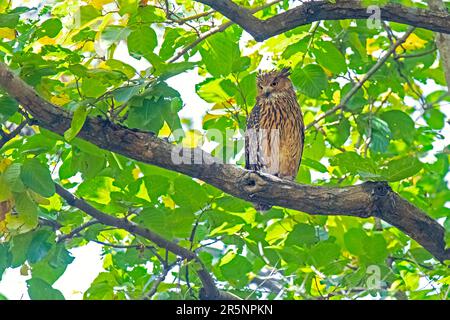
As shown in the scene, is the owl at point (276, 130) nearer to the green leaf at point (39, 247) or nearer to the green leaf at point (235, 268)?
the green leaf at point (235, 268)

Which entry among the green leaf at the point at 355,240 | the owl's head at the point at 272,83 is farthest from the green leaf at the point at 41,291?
the owl's head at the point at 272,83

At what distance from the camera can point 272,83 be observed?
619 centimetres

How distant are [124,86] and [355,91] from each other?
90.5 inches

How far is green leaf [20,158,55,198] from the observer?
4.17m

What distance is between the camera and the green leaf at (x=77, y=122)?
12.7 ft

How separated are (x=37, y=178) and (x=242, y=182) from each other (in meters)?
1.05

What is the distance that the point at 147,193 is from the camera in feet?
14.8

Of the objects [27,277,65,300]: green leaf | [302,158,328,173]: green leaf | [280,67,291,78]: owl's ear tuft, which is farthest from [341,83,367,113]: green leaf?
[27,277,65,300]: green leaf

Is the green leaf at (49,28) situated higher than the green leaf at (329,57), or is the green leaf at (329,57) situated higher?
the green leaf at (329,57)

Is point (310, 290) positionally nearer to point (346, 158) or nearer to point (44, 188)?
point (346, 158)

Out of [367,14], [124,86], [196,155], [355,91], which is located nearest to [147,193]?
[196,155]

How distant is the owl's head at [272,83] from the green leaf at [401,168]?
2120 millimetres

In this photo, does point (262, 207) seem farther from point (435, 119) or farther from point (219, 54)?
point (435, 119)

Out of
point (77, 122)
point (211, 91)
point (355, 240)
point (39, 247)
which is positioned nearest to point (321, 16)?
point (211, 91)
